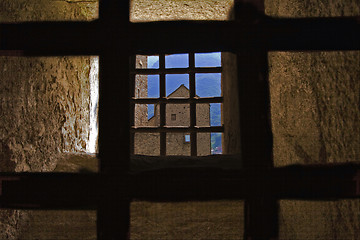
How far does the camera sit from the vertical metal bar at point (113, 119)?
503 millimetres

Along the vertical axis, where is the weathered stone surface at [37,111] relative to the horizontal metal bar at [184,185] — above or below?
above

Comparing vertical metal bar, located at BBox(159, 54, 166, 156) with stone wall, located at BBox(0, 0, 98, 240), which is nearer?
stone wall, located at BBox(0, 0, 98, 240)

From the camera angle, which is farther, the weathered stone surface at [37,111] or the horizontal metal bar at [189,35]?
the weathered stone surface at [37,111]

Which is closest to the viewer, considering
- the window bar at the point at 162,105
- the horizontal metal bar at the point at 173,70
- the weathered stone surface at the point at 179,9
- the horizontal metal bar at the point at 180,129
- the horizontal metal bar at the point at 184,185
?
the horizontal metal bar at the point at 184,185

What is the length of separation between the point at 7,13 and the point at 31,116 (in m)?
0.25

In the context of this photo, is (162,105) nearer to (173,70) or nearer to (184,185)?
(173,70)

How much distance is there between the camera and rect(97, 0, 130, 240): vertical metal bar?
50 centimetres

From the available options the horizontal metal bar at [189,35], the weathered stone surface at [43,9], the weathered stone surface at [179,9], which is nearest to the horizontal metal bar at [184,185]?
the horizontal metal bar at [189,35]

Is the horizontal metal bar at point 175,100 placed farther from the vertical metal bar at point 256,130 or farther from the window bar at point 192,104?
the vertical metal bar at point 256,130

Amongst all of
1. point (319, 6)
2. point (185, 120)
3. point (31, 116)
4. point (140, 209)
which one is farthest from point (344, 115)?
point (185, 120)

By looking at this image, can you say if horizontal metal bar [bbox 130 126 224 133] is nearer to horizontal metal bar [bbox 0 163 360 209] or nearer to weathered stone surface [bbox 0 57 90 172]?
weathered stone surface [bbox 0 57 90 172]

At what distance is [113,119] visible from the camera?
1.67 ft

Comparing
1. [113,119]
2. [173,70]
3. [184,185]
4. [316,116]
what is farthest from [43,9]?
[173,70]


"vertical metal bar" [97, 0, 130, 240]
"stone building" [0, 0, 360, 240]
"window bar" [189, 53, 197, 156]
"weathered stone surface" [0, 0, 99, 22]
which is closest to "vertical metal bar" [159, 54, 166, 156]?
"window bar" [189, 53, 197, 156]
